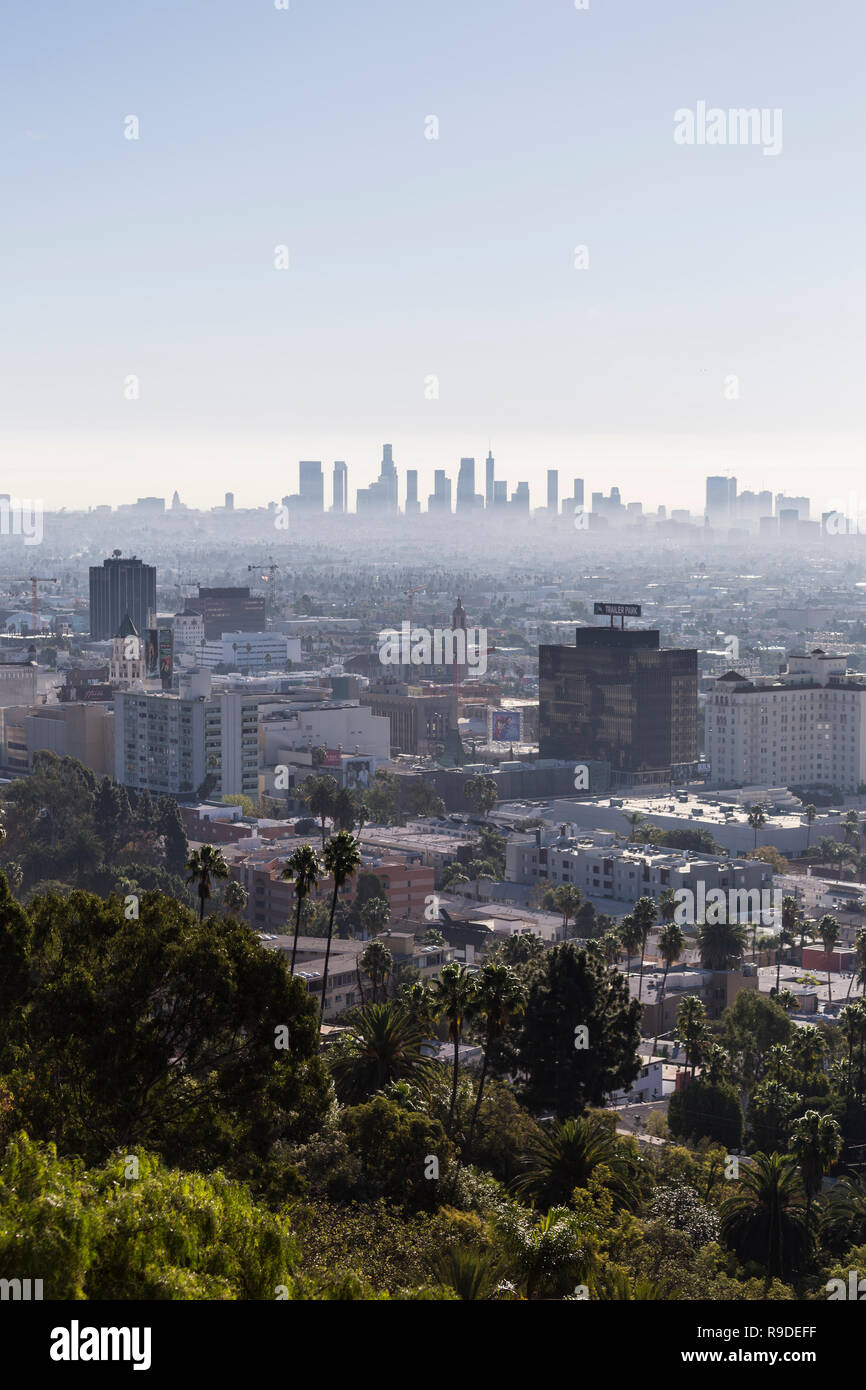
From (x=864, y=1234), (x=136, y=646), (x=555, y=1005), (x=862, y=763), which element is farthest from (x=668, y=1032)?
(x=136, y=646)

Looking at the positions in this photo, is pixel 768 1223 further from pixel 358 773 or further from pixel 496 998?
pixel 358 773

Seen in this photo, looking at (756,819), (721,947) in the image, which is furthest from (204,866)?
(756,819)

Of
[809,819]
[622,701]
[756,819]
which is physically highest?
[622,701]

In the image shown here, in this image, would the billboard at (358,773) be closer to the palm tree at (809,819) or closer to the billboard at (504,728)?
the palm tree at (809,819)

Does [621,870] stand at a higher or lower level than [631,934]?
lower

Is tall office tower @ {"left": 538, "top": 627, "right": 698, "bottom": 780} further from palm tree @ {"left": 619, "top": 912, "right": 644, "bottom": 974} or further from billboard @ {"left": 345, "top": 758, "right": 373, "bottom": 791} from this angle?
palm tree @ {"left": 619, "top": 912, "right": 644, "bottom": 974}
